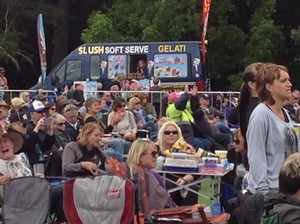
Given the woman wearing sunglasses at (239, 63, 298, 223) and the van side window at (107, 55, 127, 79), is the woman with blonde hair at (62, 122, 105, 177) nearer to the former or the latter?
the woman wearing sunglasses at (239, 63, 298, 223)

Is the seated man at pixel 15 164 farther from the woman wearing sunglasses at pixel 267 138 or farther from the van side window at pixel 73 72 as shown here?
the van side window at pixel 73 72

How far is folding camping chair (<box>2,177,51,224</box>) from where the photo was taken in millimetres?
7457

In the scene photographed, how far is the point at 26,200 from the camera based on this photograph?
7.56 metres

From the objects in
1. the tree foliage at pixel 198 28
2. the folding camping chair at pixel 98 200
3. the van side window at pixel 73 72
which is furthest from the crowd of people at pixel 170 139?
the tree foliage at pixel 198 28

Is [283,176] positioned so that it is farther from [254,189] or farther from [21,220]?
[21,220]

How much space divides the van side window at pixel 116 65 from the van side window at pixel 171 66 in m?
0.94

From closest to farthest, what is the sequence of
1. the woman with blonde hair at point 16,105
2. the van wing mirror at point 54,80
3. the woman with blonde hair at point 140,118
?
the woman with blonde hair at point 140,118
the woman with blonde hair at point 16,105
the van wing mirror at point 54,80

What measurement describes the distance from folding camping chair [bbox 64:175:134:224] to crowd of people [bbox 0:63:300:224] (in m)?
0.43

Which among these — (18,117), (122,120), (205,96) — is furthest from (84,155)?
(205,96)

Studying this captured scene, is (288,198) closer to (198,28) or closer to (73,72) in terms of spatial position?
(73,72)

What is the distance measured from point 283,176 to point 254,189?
2.80ft

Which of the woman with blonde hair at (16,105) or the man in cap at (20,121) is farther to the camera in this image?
the woman with blonde hair at (16,105)

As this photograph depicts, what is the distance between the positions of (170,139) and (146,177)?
1.96 m

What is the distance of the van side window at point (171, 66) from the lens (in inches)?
907
